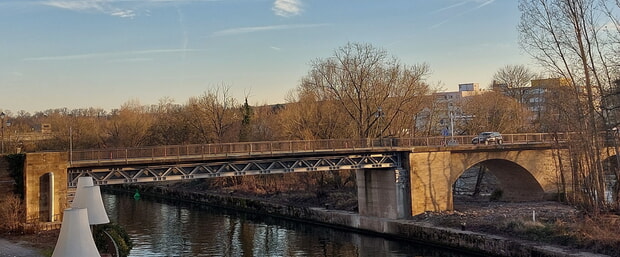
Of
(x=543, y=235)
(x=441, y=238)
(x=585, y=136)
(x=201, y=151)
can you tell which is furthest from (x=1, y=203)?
(x=585, y=136)

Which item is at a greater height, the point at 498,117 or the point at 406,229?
the point at 498,117

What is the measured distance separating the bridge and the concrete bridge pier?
0.06m

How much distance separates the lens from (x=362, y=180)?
36219 millimetres

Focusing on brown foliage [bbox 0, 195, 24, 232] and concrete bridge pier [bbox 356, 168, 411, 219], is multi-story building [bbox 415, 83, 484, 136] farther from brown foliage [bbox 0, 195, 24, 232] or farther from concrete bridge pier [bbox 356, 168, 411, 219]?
brown foliage [bbox 0, 195, 24, 232]

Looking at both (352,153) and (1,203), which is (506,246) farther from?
(1,203)

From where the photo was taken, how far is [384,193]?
34.9 meters

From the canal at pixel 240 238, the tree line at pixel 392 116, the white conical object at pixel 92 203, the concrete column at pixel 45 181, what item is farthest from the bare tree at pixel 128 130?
the white conical object at pixel 92 203

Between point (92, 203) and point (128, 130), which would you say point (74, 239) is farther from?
point (128, 130)

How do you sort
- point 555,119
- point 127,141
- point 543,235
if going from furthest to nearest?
point 127,141, point 555,119, point 543,235

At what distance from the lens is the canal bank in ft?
80.3

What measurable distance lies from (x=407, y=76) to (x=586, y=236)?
78.6 feet

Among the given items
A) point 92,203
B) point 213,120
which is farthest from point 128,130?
point 92,203

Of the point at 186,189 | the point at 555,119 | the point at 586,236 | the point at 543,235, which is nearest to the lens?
the point at 586,236

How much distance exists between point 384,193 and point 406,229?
3986 millimetres
